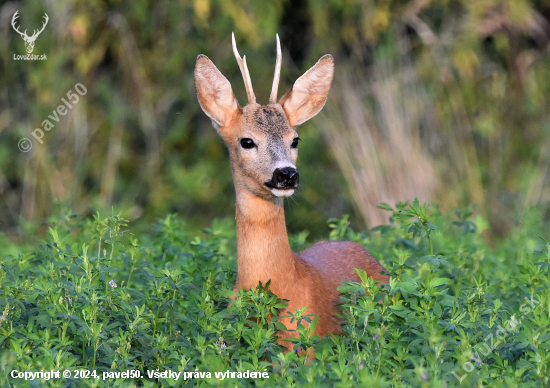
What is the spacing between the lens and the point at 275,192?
432 cm

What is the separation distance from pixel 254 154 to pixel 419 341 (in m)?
1.60

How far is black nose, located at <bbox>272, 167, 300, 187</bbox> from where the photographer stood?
429 cm

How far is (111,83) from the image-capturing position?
35.5 ft

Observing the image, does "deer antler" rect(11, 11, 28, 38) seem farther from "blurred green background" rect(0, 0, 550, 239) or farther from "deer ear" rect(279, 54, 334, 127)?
"deer ear" rect(279, 54, 334, 127)

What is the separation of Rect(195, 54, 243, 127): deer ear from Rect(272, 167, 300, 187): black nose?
0.83 m

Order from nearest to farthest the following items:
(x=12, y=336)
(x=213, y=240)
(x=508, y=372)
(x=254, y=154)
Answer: (x=508, y=372)
(x=12, y=336)
(x=254, y=154)
(x=213, y=240)

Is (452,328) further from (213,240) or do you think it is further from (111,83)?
(111,83)

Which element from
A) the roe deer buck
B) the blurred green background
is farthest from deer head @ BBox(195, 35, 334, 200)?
the blurred green background

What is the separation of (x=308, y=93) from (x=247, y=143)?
0.79m

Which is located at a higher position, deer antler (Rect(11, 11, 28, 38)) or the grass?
deer antler (Rect(11, 11, 28, 38))

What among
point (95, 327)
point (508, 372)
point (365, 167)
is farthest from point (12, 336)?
point (365, 167)

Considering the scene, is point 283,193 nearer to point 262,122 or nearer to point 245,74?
point 262,122

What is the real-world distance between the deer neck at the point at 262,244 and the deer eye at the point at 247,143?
12.2 inches

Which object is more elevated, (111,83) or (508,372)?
(111,83)
